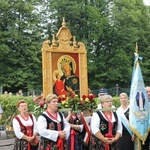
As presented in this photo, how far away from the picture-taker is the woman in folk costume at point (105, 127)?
663 cm

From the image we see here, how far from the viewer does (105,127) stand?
6.65 m

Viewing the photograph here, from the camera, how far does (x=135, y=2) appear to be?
36188mm

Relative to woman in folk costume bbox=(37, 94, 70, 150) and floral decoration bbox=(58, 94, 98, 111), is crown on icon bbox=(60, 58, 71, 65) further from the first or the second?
woman in folk costume bbox=(37, 94, 70, 150)

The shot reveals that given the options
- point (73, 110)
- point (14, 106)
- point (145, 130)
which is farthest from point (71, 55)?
point (14, 106)

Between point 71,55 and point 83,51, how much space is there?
0.37m

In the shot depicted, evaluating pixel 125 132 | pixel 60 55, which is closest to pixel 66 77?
pixel 60 55

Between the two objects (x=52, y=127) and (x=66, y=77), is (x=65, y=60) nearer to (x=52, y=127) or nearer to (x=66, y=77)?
(x=66, y=77)

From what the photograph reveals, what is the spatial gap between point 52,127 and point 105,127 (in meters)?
0.92

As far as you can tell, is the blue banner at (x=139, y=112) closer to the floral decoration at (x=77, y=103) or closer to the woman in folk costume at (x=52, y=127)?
the floral decoration at (x=77, y=103)

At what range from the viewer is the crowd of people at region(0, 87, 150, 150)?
20.9 ft

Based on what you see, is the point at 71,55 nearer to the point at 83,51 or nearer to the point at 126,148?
the point at 83,51

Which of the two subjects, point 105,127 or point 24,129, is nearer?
point 105,127

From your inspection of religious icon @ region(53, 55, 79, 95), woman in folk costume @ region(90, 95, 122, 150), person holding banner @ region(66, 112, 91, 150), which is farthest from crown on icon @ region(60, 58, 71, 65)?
woman in folk costume @ region(90, 95, 122, 150)

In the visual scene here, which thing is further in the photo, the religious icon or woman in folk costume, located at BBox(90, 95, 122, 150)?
the religious icon
